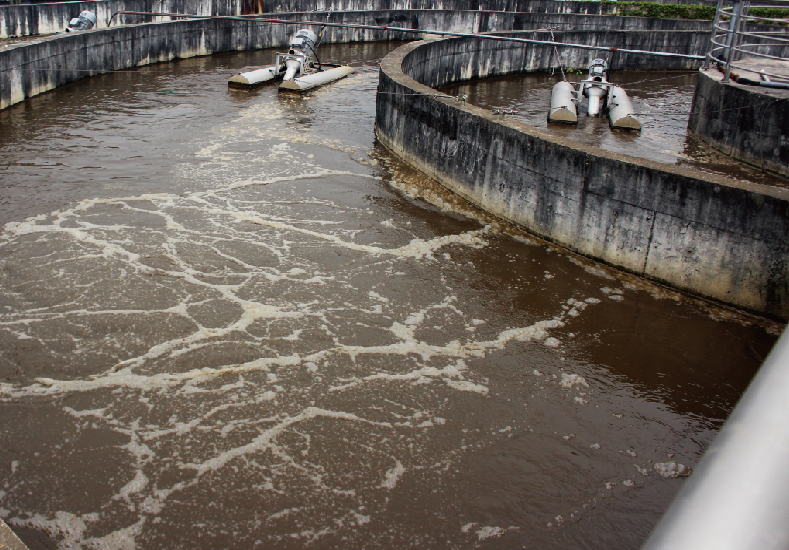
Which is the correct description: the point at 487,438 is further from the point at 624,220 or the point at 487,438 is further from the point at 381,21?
the point at 381,21

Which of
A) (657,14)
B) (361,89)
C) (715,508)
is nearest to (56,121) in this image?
(361,89)

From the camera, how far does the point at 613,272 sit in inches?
345

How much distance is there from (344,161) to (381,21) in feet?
57.3

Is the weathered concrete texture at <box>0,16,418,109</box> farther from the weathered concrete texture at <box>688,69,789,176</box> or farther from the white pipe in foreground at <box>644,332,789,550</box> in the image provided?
the white pipe in foreground at <box>644,332,789,550</box>

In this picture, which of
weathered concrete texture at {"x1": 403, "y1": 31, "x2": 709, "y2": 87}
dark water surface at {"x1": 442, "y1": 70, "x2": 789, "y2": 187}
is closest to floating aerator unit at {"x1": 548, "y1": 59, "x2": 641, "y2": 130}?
dark water surface at {"x1": 442, "y1": 70, "x2": 789, "y2": 187}

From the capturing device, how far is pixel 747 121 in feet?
40.6

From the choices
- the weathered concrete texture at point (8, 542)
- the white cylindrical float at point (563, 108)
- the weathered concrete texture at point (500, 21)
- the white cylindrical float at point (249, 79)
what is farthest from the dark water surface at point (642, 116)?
the weathered concrete texture at point (8, 542)

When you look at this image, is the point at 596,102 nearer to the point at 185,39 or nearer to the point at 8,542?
the point at 185,39

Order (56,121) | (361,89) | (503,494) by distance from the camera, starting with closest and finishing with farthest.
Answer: (503,494) → (56,121) → (361,89)

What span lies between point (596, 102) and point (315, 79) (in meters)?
7.47

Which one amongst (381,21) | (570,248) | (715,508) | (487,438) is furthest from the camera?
(381,21)

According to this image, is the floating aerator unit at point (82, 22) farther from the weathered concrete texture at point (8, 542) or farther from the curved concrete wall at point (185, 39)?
the weathered concrete texture at point (8, 542)

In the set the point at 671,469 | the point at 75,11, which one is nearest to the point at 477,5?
the point at 75,11

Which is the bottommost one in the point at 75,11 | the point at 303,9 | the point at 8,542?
the point at 8,542
